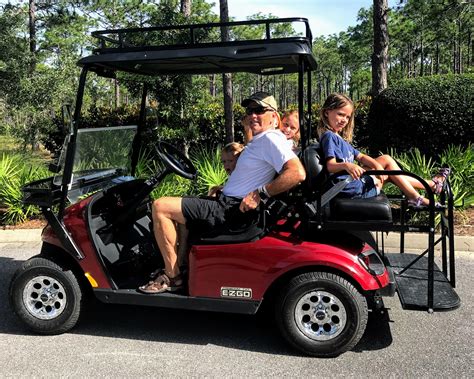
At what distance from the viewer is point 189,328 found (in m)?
3.45

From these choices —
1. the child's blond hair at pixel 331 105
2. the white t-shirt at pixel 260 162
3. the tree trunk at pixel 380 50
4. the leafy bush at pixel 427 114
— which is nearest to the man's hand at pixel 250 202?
the white t-shirt at pixel 260 162

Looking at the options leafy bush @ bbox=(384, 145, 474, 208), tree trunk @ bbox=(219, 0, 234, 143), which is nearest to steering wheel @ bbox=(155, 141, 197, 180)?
leafy bush @ bbox=(384, 145, 474, 208)

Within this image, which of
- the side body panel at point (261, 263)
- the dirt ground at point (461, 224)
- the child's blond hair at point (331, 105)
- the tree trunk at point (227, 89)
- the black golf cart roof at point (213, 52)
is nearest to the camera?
the black golf cart roof at point (213, 52)

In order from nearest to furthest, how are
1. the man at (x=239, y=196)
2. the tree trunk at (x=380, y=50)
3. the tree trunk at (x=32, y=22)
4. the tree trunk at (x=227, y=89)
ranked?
the man at (x=239, y=196)
the tree trunk at (x=227, y=89)
the tree trunk at (x=380, y=50)
the tree trunk at (x=32, y=22)

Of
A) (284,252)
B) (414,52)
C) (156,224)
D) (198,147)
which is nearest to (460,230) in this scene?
(284,252)

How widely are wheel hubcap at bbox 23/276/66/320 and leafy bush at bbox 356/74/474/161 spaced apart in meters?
6.02

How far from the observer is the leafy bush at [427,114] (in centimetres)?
741

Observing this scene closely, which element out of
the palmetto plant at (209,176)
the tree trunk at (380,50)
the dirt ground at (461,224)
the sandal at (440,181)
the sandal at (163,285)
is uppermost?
the tree trunk at (380,50)

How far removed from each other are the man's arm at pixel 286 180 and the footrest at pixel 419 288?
39.6 inches

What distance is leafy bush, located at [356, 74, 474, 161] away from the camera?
24.3 ft

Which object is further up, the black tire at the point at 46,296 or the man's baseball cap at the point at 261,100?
the man's baseball cap at the point at 261,100

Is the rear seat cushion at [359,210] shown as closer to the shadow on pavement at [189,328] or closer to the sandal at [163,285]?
the shadow on pavement at [189,328]

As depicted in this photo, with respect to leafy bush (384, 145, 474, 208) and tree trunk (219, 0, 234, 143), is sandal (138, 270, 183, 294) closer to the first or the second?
leafy bush (384, 145, 474, 208)

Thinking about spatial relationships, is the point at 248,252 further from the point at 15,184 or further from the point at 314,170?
the point at 15,184
